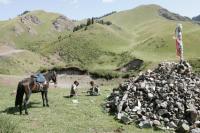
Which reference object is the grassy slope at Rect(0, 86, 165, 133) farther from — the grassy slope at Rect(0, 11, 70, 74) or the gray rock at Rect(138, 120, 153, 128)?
the grassy slope at Rect(0, 11, 70, 74)

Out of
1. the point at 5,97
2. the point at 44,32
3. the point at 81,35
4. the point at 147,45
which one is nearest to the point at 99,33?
the point at 81,35

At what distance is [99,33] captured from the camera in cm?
13388

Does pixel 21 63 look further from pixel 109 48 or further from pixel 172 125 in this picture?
pixel 172 125

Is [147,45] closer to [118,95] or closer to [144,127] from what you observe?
[118,95]

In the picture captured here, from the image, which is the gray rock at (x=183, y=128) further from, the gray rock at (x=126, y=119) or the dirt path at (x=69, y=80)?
the dirt path at (x=69, y=80)

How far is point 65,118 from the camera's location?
2934 centimetres

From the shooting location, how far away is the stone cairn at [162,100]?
2772 centimetres

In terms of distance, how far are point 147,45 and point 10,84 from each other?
63111 mm

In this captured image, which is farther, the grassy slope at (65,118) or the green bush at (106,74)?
the green bush at (106,74)

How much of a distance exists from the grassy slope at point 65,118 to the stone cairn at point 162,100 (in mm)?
1112

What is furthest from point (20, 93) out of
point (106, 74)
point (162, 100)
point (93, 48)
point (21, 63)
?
point (93, 48)

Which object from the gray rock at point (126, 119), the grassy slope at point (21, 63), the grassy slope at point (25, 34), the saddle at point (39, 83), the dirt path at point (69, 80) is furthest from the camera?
the grassy slope at point (25, 34)

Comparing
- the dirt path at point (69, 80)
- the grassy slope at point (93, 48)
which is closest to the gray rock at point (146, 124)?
the dirt path at point (69, 80)

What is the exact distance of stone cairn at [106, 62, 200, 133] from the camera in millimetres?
27719
